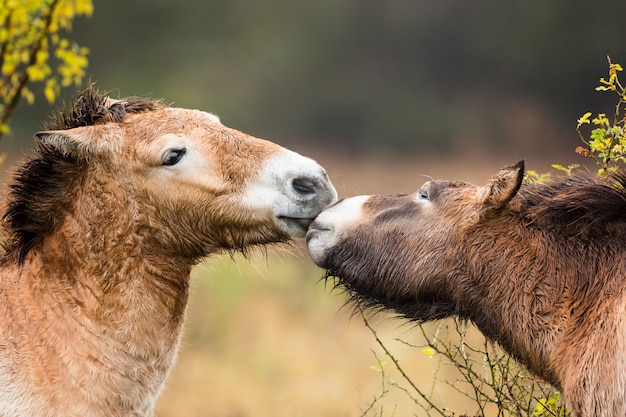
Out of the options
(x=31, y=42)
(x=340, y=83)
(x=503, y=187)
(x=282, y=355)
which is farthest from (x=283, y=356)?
(x=340, y=83)

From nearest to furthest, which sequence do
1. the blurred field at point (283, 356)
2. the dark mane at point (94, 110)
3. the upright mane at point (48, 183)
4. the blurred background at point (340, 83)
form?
the upright mane at point (48, 183), the dark mane at point (94, 110), the blurred field at point (283, 356), the blurred background at point (340, 83)

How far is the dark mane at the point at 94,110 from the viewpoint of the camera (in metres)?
4.84

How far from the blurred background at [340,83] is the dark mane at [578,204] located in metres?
7.43

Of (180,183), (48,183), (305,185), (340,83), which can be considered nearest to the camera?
(305,185)

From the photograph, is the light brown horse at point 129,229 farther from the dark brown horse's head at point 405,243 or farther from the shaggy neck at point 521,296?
the shaggy neck at point 521,296

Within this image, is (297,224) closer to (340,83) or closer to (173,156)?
(173,156)

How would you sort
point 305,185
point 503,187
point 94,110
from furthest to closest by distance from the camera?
point 94,110
point 305,185
point 503,187

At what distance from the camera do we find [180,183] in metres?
4.61

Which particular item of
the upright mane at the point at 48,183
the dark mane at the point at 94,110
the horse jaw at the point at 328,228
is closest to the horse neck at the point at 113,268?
the upright mane at the point at 48,183

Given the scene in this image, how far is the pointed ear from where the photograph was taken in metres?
4.56

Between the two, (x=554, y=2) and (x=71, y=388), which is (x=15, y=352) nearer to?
(x=71, y=388)

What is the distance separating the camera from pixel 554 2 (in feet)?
67.6

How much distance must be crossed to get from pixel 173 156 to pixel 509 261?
1.93 m

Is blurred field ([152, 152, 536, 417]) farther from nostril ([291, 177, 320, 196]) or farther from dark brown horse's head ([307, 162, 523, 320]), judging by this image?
nostril ([291, 177, 320, 196])
